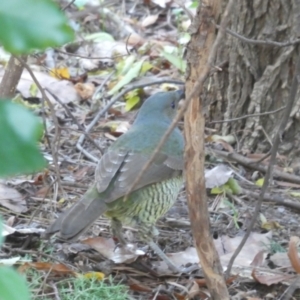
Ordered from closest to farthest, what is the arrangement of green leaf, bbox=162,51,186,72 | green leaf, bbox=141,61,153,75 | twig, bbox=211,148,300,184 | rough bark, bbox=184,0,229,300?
rough bark, bbox=184,0,229,300
twig, bbox=211,148,300,184
green leaf, bbox=162,51,186,72
green leaf, bbox=141,61,153,75

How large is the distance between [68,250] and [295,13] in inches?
86.7

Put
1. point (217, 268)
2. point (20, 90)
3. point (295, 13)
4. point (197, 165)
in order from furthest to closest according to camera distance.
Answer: point (20, 90)
point (295, 13)
point (217, 268)
point (197, 165)

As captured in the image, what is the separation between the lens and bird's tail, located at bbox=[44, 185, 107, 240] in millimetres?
3372

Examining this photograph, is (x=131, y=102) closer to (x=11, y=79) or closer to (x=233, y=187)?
(x=233, y=187)

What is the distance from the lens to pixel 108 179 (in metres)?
3.74

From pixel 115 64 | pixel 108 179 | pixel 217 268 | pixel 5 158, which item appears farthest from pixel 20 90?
pixel 5 158

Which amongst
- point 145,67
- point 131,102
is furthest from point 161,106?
point 145,67

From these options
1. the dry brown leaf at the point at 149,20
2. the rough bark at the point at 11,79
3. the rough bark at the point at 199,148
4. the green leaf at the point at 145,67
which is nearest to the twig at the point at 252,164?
the rough bark at the point at 11,79

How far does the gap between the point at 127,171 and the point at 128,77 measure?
264 cm

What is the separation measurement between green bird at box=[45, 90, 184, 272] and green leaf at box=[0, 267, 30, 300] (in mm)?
2576

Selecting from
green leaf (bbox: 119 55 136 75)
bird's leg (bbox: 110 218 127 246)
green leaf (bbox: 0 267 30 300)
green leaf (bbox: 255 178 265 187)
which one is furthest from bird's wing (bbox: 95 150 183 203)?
green leaf (bbox: 0 267 30 300)

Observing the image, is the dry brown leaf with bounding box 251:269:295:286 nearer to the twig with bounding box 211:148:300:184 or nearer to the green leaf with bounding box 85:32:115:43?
the twig with bounding box 211:148:300:184

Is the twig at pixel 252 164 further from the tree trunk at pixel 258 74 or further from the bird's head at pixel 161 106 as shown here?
the bird's head at pixel 161 106

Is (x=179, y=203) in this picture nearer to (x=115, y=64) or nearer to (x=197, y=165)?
→ (x=197, y=165)
